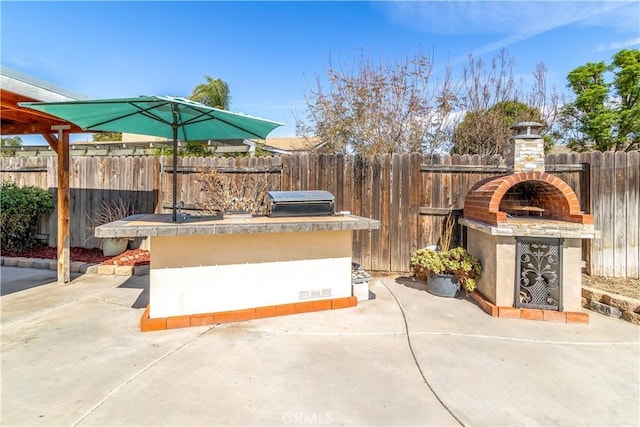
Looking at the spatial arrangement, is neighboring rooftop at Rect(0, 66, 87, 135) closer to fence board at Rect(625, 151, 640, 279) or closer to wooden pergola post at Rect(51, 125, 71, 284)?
wooden pergola post at Rect(51, 125, 71, 284)

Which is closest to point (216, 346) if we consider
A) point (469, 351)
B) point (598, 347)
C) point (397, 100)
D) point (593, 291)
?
point (469, 351)

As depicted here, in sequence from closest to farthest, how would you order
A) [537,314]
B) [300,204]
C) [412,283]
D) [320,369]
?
[320,369], [537,314], [300,204], [412,283]

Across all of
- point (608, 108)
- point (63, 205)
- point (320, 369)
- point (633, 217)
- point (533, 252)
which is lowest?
point (320, 369)

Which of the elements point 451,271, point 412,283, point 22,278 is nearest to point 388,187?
point 412,283

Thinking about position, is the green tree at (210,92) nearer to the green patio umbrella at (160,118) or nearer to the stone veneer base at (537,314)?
the green patio umbrella at (160,118)

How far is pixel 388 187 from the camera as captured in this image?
5727 mm

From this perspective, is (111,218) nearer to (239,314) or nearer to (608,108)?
(239,314)

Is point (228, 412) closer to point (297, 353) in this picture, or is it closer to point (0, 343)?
point (297, 353)

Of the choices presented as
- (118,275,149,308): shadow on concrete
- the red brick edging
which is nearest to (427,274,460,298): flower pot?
the red brick edging

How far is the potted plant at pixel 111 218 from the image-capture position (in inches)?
250

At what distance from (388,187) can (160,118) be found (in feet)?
12.6

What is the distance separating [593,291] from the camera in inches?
168

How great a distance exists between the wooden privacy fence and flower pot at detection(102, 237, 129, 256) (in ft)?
2.18

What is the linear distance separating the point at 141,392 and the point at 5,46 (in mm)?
6202
